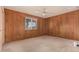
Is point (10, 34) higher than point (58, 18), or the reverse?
point (58, 18)

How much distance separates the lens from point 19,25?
2.31 m

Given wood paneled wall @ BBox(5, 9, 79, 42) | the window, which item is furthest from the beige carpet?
the window

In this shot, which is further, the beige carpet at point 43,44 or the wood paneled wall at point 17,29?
the wood paneled wall at point 17,29

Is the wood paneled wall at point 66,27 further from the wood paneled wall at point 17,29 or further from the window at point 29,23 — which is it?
the window at point 29,23

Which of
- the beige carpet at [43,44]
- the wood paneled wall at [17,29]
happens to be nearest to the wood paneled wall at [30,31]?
the wood paneled wall at [17,29]

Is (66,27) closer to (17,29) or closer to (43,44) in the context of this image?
(43,44)

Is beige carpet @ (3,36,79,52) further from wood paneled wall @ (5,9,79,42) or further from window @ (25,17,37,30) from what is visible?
window @ (25,17,37,30)

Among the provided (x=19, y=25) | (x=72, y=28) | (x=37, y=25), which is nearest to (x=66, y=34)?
(x=72, y=28)

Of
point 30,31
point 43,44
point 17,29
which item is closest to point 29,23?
point 30,31

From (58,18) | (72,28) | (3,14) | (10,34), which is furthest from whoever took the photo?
(58,18)

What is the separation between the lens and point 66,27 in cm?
270

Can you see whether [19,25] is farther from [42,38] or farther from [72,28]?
[72,28]

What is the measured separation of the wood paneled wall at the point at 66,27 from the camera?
256 cm
